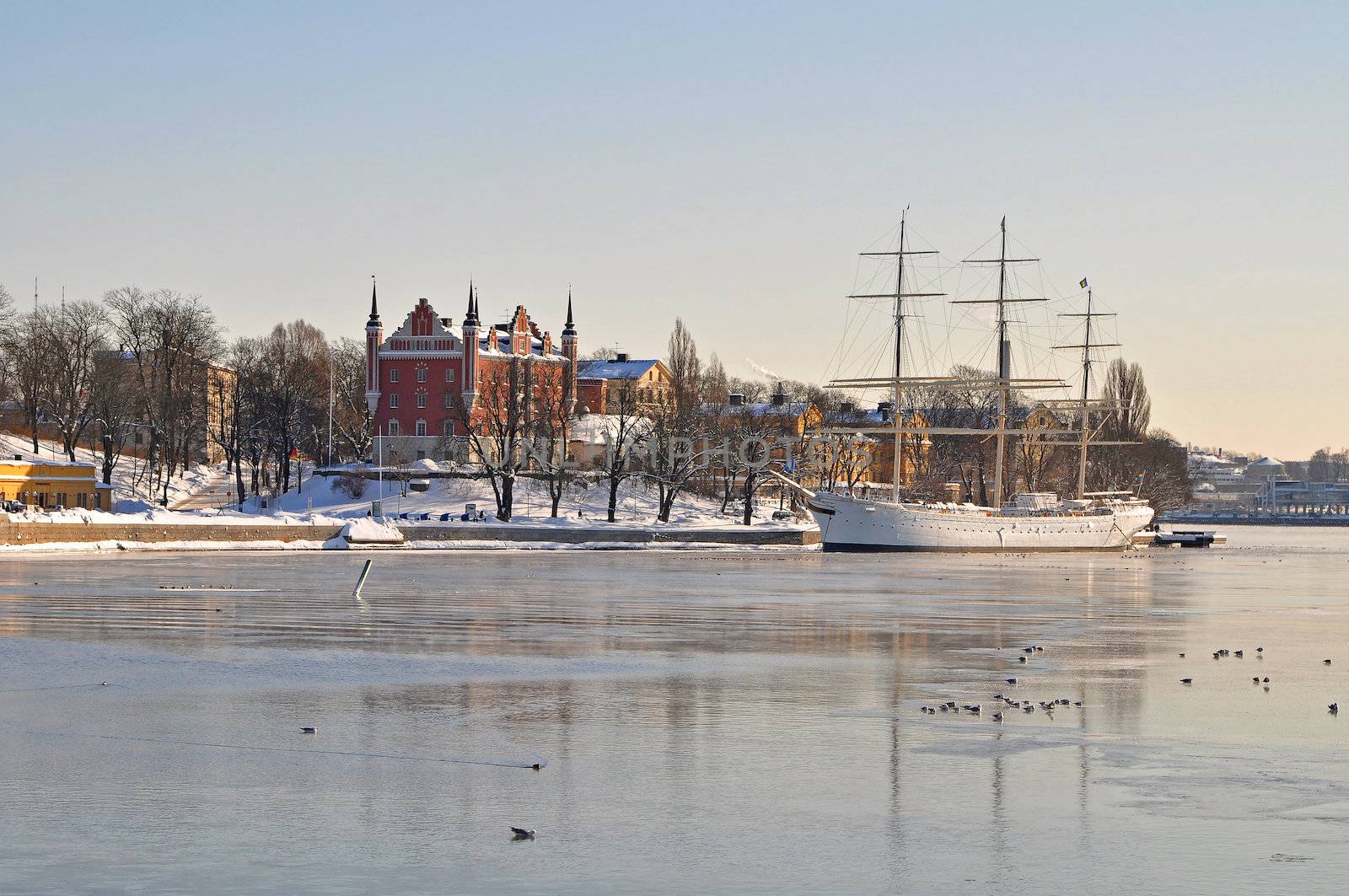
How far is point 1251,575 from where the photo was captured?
Result: 2534 inches

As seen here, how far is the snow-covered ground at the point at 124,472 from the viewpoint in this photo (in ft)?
333

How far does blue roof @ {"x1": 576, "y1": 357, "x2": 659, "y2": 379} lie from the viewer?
16125 centimetres

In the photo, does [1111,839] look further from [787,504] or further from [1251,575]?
[787,504]

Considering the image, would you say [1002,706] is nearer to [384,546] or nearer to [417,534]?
[384,546]

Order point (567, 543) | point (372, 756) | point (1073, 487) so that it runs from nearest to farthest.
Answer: point (372, 756)
point (567, 543)
point (1073, 487)

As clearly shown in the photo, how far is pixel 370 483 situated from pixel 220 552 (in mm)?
42891

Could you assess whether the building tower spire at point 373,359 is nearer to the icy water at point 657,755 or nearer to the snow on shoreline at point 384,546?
the snow on shoreline at point 384,546

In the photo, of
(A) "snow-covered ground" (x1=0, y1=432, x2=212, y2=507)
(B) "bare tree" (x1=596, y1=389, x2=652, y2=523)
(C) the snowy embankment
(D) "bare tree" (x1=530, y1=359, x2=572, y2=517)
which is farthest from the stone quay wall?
(A) "snow-covered ground" (x1=0, y1=432, x2=212, y2=507)

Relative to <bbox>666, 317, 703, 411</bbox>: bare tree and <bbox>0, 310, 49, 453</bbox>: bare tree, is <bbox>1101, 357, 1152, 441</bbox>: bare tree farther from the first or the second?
<bbox>0, 310, 49, 453</bbox>: bare tree

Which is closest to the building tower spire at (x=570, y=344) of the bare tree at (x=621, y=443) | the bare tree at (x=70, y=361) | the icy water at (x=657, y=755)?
the bare tree at (x=621, y=443)

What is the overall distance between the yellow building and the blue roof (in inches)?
2814

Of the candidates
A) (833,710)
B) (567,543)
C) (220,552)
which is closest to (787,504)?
(567,543)

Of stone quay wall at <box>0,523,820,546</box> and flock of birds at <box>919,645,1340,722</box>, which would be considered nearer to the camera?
flock of birds at <box>919,645,1340,722</box>

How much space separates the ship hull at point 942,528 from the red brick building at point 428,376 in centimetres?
2872
